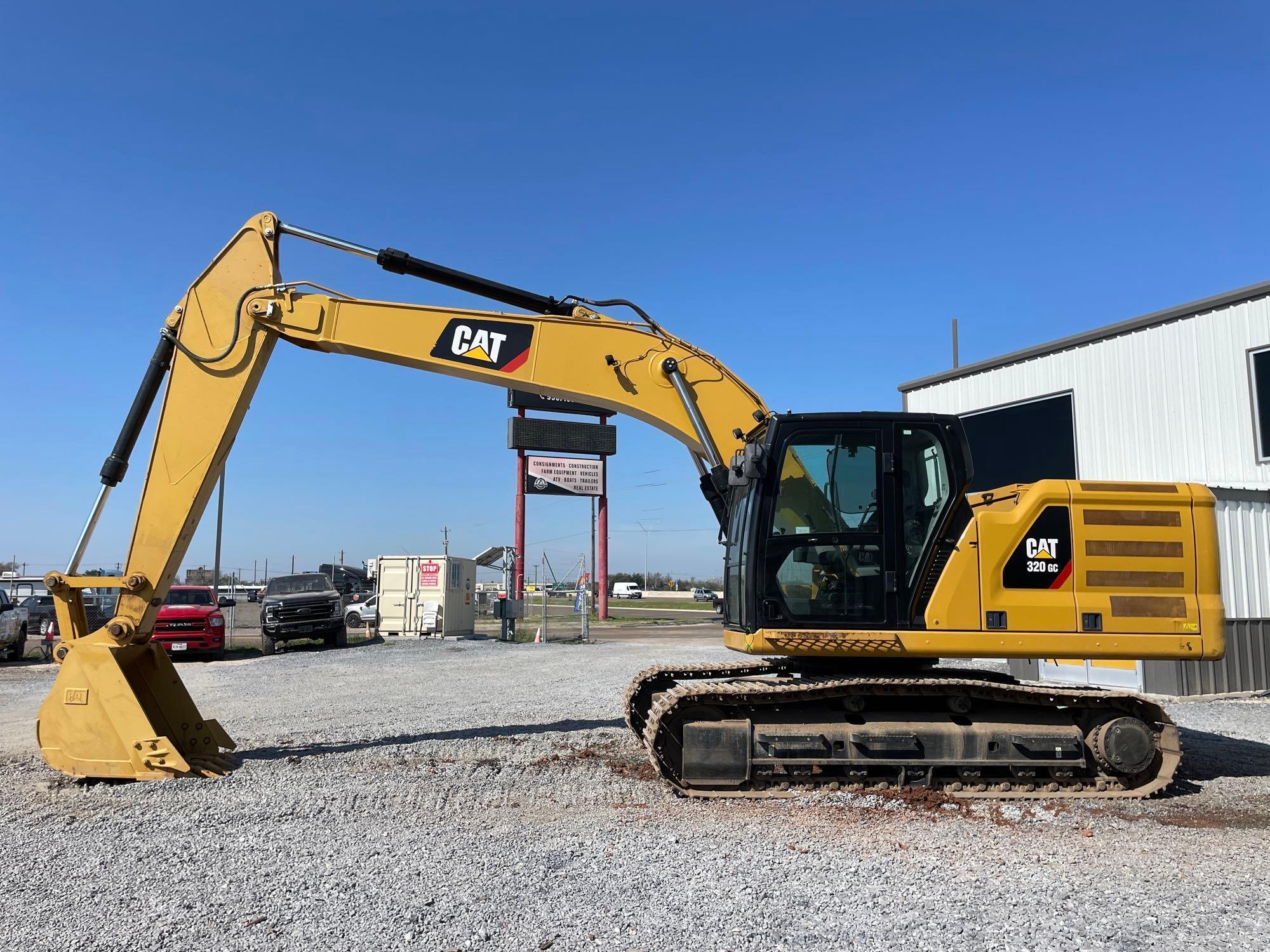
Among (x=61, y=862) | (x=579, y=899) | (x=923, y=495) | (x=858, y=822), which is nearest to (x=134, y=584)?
(x=61, y=862)

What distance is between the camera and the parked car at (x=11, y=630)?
Answer: 62.1 ft

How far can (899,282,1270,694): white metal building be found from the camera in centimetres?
1311

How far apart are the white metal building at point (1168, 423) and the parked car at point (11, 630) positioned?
20432 millimetres

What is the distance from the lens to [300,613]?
2275cm

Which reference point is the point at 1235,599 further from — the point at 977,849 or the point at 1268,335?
the point at 977,849

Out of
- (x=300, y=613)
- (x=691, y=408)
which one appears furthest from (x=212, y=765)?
(x=300, y=613)

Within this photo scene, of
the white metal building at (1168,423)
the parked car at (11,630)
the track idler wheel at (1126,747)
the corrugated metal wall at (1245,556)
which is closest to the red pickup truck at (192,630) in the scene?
the parked car at (11,630)

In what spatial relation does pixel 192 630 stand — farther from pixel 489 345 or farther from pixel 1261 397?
pixel 1261 397

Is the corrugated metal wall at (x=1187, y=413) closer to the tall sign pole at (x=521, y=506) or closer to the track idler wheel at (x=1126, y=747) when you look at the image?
the track idler wheel at (x=1126, y=747)

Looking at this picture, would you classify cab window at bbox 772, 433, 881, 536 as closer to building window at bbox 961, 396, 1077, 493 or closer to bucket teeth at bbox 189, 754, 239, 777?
bucket teeth at bbox 189, 754, 239, 777

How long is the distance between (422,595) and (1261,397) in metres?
21.6

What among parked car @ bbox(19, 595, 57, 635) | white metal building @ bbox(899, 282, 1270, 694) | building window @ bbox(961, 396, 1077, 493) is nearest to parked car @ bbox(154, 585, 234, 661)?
parked car @ bbox(19, 595, 57, 635)

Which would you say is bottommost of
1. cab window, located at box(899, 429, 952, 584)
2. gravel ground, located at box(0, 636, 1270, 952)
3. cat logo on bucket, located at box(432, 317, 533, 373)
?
gravel ground, located at box(0, 636, 1270, 952)

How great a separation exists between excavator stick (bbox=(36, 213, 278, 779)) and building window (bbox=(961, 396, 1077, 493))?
12.5 metres
